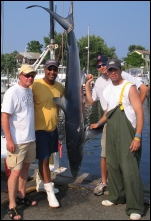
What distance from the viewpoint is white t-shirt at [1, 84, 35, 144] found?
3003mm

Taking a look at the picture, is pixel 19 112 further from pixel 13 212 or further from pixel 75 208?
pixel 75 208

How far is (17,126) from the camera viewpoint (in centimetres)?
304

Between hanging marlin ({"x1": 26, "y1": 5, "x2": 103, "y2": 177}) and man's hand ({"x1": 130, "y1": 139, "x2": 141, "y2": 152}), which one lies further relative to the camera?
hanging marlin ({"x1": 26, "y1": 5, "x2": 103, "y2": 177})

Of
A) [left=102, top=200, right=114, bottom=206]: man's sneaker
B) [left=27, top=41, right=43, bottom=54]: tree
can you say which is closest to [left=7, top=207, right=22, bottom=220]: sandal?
[left=102, top=200, right=114, bottom=206]: man's sneaker

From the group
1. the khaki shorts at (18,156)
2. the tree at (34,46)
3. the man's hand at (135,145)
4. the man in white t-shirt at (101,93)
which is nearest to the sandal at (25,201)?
the khaki shorts at (18,156)

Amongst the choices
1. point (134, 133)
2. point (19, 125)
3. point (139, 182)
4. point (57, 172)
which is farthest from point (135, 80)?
point (57, 172)

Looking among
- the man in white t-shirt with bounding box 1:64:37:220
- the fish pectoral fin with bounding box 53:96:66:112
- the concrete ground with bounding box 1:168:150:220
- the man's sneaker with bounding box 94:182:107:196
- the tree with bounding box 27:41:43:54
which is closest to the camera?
the man in white t-shirt with bounding box 1:64:37:220

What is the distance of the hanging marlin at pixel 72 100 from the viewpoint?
3.31 m

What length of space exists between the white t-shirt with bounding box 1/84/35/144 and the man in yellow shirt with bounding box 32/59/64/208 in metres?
0.21

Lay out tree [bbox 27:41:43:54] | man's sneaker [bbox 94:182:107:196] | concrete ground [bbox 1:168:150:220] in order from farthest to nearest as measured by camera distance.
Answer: tree [bbox 27:41:43:54]
man's sneaker [bbox 94:182:107:196]
concrete ground [bbox 1:168:150:220]

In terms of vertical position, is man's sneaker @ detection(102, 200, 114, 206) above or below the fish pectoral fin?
below

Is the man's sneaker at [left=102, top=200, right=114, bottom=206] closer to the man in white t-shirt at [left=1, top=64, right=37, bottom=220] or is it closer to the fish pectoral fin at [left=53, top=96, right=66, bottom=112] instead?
the man in white t-shirt at [left=1, top=64, right=37, bottom=220]

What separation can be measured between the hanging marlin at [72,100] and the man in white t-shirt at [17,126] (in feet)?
1.16

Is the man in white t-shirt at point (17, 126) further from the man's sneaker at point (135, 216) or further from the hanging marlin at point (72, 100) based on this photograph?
the man's sneaker at point (135, 216)
